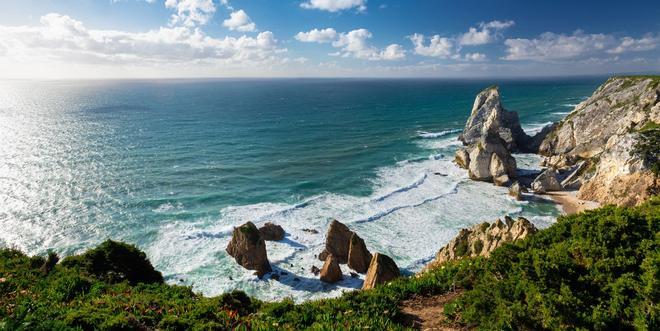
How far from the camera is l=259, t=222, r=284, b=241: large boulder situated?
130 feet

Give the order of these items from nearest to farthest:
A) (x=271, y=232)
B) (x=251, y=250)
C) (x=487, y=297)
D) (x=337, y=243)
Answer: (x=487, y=297) → (x=251, y=250) → (x=337, y=243) → (x=271, y=232)

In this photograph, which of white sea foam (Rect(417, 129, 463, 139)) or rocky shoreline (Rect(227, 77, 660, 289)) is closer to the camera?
rocky shoreline (Rect(227, 77, 660, 289))

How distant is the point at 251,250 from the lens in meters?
34.2

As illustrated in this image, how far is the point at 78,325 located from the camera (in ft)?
36.5

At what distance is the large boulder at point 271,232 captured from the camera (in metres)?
39.7

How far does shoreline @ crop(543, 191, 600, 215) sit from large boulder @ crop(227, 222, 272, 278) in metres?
37.4

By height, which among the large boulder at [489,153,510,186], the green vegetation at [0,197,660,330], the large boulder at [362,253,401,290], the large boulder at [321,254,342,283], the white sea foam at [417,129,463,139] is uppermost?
the green vegetation at [0,197,660,330]

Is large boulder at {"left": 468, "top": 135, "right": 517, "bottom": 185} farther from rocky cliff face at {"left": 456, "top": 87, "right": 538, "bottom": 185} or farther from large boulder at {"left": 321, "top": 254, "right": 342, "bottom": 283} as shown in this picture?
large boulder at {"left": 321, "top": 254, "right": 342, "bottom": 283}

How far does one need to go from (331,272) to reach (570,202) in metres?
36.1

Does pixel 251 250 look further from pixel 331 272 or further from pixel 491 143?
pixel 491 143

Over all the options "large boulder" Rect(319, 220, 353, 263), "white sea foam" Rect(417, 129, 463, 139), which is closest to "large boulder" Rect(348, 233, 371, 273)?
"large boulder" Rect(319, 220, 353, 263)

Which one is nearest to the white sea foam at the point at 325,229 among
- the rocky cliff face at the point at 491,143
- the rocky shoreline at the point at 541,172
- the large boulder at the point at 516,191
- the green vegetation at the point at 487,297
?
the large boulder at the point at 516,191

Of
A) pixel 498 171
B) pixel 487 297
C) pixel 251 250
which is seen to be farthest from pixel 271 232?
pixel 498 171

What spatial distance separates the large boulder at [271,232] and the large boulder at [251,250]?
4703 mm
